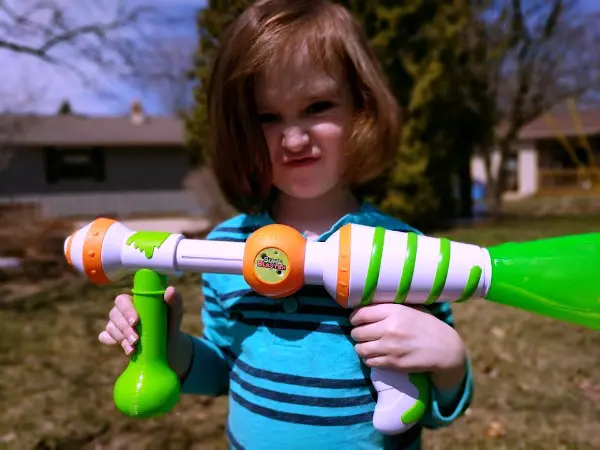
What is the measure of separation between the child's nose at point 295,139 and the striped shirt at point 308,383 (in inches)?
7.2

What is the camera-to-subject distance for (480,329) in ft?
13.3

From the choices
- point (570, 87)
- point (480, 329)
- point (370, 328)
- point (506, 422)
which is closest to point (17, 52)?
point (480, 329)

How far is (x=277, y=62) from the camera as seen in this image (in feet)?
4.05

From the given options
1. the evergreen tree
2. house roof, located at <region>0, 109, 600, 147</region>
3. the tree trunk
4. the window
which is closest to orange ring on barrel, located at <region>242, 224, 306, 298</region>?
the evergreen tree

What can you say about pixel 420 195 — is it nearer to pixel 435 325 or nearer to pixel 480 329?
pixel 480 329

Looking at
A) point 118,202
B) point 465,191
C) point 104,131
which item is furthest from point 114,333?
point 104,131

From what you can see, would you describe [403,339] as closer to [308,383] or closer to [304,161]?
[308,383]

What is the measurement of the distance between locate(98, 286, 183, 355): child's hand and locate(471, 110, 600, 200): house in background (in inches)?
941

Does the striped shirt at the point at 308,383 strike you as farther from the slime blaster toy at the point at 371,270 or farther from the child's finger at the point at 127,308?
the child's finger at the point at 127,308

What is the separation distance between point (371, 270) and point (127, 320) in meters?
0.48

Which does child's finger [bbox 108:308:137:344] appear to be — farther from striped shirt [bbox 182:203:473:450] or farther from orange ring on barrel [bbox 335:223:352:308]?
orange ring on barrel [bbox 335:223:352:308]

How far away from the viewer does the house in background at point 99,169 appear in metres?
17.5

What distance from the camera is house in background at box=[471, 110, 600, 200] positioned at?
2391 centimetres

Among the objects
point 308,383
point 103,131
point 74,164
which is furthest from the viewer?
point 103,131
